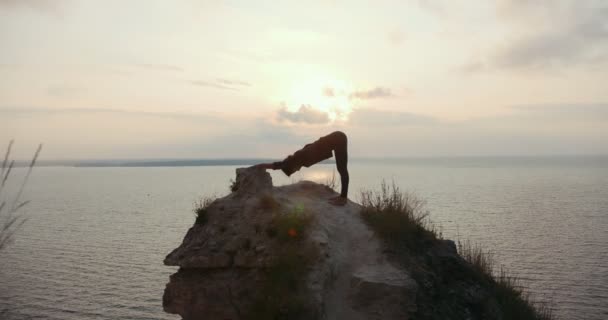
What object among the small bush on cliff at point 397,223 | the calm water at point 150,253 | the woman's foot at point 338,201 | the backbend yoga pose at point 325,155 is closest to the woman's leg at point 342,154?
the backbend yoga pose at point 325,155

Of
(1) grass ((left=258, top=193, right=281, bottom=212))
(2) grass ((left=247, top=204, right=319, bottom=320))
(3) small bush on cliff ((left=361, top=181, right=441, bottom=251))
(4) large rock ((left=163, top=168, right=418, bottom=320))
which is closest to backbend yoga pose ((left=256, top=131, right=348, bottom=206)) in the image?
(3) small bush on cliff ((left=361, top=181, right=441, bottom=251))

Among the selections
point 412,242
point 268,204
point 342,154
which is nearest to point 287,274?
point 268,204

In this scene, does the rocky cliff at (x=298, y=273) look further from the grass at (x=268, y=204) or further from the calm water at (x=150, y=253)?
the calm water at (x=150, y=253)

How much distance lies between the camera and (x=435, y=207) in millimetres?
83062

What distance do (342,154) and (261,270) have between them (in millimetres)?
5666

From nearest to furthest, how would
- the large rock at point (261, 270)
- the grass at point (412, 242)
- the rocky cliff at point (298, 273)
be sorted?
1. the rocky cliff at point (298, 273)
2. the large rock at point (261, 270)
3. the grass at point (412, 242)

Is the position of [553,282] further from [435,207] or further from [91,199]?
[91,199]

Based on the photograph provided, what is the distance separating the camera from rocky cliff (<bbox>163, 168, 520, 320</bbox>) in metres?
12.2

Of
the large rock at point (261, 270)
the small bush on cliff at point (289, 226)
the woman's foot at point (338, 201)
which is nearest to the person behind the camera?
the large rock at point (261, 270)

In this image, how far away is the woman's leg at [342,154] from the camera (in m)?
16.5

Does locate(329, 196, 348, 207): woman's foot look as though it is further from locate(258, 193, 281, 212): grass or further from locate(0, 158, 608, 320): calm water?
locate(0, 158, 608, 320): calm water

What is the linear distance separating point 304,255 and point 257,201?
280cm

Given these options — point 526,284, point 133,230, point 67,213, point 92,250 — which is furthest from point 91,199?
point 526,284

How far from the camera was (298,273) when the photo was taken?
40.2ft
